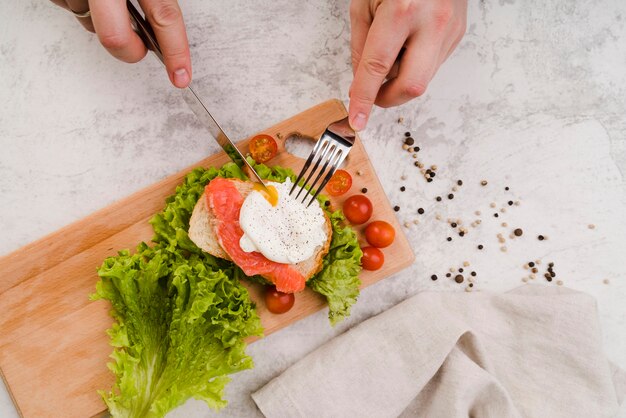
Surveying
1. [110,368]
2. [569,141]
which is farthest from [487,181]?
[110,368]

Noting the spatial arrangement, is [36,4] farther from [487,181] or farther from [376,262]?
[487,181]

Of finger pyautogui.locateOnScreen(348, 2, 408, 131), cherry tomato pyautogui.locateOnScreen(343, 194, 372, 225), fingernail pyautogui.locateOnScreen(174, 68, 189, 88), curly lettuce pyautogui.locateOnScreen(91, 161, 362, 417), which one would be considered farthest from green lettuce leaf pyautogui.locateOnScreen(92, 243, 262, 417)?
finger pyautogui.locateOnScreen(348, 2, 408, 131)

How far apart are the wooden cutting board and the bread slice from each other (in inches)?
10.4

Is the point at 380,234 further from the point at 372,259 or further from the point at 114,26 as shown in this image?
the point at 114,26

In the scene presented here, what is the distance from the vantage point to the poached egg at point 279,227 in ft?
9.32

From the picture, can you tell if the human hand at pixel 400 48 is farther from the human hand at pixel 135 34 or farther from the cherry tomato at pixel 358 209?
the human hand at pixel 135 34

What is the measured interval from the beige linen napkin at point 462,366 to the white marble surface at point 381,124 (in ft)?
0.53

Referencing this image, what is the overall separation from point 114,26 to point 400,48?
1.27m

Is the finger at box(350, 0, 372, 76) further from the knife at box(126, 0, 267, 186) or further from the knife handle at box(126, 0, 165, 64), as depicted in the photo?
the knife handle at box(126, 0, 165, 64)

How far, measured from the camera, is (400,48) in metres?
2.33

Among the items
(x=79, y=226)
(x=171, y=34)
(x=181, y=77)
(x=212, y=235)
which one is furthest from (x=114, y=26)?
(x=79, y=226)

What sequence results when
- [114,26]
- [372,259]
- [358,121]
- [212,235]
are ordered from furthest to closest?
[372,259] → [212,235] → [358,121] → [114,26]

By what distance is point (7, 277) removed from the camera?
3.07 metres

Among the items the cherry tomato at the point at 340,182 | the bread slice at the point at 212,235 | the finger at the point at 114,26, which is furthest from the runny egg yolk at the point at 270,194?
the finger at the point at 114,26
